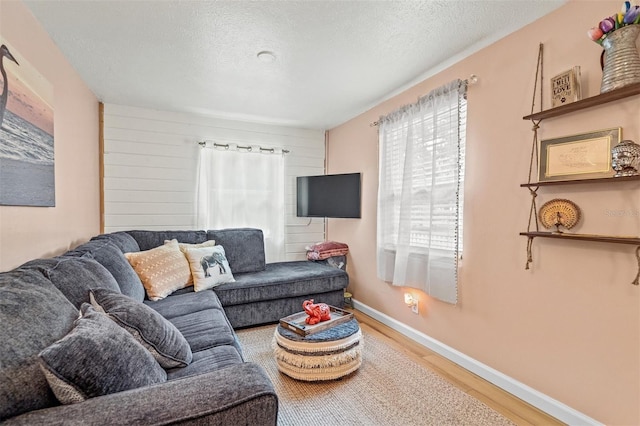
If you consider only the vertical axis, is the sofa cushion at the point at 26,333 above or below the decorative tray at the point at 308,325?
above

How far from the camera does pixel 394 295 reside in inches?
121

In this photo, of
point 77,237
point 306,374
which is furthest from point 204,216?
point 306,374

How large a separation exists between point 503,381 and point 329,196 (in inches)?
96.8

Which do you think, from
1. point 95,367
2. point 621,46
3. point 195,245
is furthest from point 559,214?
point 195,245

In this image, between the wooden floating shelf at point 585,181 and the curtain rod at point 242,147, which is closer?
the wooden floating shelf at point 585,181

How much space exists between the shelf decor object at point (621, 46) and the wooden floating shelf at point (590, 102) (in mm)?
25

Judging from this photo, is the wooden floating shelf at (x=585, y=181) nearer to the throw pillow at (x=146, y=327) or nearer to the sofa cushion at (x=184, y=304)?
the throw pillow at (x=146, y=327)

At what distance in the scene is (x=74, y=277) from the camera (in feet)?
4.60

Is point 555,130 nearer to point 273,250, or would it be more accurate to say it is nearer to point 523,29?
point 523,29

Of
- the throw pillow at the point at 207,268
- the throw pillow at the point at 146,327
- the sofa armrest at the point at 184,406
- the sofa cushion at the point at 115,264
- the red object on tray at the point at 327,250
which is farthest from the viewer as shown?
the red object on tray at the point at 327,250

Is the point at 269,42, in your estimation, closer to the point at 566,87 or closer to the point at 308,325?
the point at 566,87

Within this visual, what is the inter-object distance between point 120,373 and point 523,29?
2741 mm

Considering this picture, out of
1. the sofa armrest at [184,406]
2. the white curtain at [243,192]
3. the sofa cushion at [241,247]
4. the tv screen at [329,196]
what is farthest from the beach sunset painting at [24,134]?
the tv screen at [329,196]

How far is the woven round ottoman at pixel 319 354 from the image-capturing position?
2.05m
